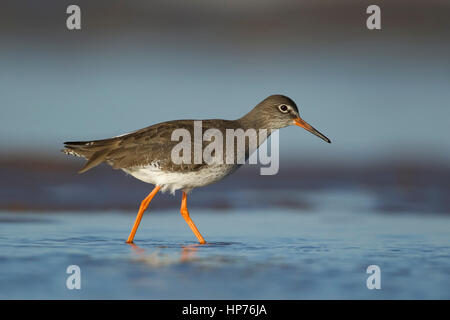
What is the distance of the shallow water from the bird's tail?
3.46 feet

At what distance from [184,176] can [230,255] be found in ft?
4.87

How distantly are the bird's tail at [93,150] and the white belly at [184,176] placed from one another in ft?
1.45

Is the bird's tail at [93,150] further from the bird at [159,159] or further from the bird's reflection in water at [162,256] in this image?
the bird's reflection in water at [162,256]

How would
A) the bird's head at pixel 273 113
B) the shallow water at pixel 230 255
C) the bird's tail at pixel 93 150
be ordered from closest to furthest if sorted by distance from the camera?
the shallow water at pixel 230 255 → the bird's tail at pixel 93 150 → the bird's head at pixel 273 113

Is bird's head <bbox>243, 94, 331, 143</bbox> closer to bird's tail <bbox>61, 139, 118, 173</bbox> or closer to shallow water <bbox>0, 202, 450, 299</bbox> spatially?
shallow water <bbox>0, 202, 450, 299</bbox>

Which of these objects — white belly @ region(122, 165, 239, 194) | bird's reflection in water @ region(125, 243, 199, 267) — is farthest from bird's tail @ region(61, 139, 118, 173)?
bird's reflection in water @ region(125, 243, 199, 267)

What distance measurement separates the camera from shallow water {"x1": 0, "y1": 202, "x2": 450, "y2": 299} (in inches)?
286

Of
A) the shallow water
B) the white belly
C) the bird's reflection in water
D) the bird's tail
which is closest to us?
the shallow water

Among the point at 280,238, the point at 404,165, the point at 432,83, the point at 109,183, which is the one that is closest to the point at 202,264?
the point at 280,238

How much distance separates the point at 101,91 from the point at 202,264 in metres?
10.1

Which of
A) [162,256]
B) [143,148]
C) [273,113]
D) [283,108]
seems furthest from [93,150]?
[283,108]

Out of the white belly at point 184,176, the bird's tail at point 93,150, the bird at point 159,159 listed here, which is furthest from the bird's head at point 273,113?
the bird's tail at point 93,150

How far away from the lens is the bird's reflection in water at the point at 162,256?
8289mm

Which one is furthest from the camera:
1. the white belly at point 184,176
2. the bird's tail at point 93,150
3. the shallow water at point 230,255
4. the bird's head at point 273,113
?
the bird's head at point 273,113
